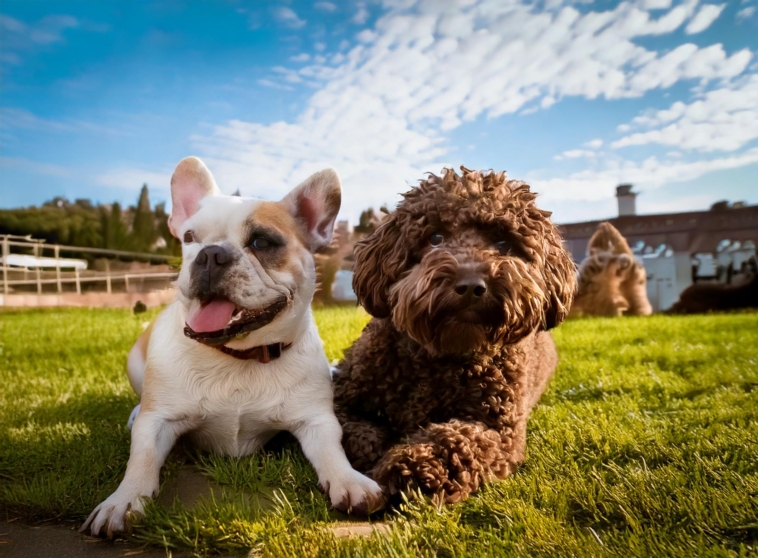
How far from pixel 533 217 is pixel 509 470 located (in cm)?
113

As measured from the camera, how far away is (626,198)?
1073 centimetres

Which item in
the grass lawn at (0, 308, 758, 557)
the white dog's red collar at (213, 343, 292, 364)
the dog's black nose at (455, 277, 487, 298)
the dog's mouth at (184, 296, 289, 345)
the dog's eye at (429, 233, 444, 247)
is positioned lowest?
the grass lawn at (0, 308, 758, 557)

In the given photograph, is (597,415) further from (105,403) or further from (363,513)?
(105,403)

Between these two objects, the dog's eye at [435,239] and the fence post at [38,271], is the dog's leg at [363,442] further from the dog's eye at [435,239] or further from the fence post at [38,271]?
the fence post at [38,271]

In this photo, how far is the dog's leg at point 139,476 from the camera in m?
1.95

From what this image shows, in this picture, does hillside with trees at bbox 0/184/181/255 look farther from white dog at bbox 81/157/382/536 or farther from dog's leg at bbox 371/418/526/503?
dog's leg at bbox 371/418/526/503

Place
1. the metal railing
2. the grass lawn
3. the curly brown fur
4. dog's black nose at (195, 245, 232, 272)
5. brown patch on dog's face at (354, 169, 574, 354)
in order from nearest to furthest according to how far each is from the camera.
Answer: the grass lawn < brown patch on dog's face at (354, 169, 574, 354) < dog's black nose at (195, 245, 232, 272) < the metal railing < the curly brown fur

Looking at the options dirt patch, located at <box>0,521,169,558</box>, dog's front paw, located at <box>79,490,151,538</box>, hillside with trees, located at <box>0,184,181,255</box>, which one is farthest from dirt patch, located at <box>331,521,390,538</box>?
hillside with trees, located at <box>0,184,181,255</box>

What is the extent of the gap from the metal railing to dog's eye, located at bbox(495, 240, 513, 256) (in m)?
3.49

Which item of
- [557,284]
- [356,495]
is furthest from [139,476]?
[557,284]

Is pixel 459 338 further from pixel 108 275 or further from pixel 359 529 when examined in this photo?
pixel 108 275

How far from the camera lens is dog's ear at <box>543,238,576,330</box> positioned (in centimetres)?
257

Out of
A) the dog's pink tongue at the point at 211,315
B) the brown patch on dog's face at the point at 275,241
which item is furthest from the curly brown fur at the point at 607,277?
the dog's pink tongue at the point at 211,315

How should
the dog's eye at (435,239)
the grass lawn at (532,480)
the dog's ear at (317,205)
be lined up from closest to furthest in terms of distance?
1. the grass lawn at (532,480)
2. the dog's eye at (435,239)
3. the dog's ear at (317,205)
